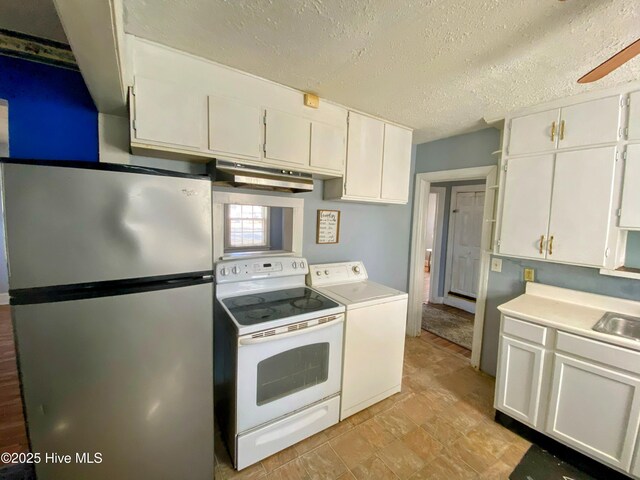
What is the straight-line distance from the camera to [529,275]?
7.55ft

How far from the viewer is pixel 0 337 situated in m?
2.96

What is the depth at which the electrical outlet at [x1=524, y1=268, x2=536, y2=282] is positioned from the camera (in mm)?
2287

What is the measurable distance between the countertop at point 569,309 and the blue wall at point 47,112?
10.0 ft

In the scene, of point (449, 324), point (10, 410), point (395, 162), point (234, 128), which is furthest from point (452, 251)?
point (10, 410)

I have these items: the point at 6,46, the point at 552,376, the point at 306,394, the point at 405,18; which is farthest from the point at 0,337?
the point at 552,376

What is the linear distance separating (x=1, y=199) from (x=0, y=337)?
3378 mm

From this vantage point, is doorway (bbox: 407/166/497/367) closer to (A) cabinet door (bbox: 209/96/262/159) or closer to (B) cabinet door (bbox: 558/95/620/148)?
(B) cabinet door (bbox: 558/95/620/148)

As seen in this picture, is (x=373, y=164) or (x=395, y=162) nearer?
(x=373, y=164)

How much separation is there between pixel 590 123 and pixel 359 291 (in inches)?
80.7

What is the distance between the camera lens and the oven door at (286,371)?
1543 mm

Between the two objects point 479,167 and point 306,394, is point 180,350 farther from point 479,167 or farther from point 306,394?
point 479,167

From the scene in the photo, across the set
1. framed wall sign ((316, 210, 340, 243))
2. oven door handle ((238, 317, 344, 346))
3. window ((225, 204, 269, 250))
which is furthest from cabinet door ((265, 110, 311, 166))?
oven door handle ((238, 317, 344, 346))

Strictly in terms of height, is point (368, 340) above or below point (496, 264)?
below

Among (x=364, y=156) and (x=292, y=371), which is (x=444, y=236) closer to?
(x=364, y=156)
